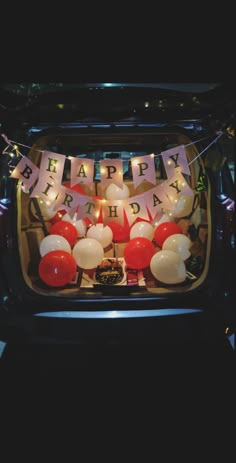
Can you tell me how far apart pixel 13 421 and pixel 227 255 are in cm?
155

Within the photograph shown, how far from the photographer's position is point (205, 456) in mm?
1803

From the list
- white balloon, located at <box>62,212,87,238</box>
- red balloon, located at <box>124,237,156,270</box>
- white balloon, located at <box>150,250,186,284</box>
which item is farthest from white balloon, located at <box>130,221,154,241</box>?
white balloon, located at <box>150,250,186,284</box>

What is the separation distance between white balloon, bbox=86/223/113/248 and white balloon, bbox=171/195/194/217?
0.58 m

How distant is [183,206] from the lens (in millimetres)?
3203

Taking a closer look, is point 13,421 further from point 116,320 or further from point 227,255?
point 227,255

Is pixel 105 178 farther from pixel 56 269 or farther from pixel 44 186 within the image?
pixel 56 269

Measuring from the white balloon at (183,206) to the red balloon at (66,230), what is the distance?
853 millimetres

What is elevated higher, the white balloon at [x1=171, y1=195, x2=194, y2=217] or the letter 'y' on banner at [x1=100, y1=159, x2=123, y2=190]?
the letter 'y' on banner at [x1=100, y1=159, x2=123, y2=190]

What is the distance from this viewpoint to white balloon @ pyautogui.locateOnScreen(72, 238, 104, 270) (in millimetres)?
2846

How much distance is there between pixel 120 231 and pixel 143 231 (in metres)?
0.21

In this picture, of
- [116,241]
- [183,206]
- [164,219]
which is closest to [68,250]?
[116,241]

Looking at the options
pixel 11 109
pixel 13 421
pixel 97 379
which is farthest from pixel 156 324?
pixel 11 109

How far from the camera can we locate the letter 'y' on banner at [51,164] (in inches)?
108

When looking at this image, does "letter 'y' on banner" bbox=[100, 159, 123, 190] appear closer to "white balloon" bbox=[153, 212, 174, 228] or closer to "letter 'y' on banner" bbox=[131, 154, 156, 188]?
"letter 'y' on banner" bbox=[131, 154, 156, 188]
